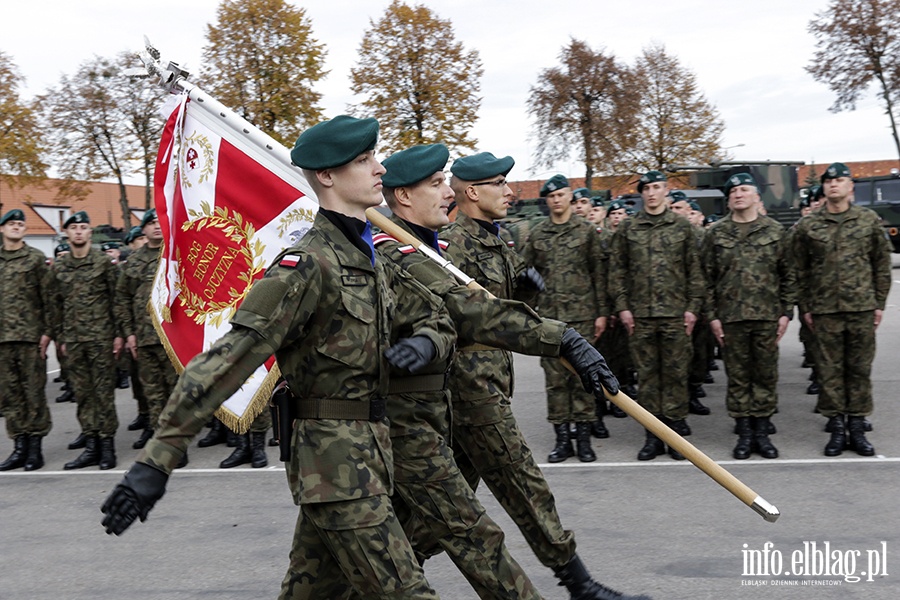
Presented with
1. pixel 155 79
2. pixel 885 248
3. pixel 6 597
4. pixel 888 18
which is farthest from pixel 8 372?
pixel 888 18

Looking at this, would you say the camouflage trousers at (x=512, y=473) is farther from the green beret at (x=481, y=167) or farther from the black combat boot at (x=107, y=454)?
the black combat boot at (x=107, y=454)

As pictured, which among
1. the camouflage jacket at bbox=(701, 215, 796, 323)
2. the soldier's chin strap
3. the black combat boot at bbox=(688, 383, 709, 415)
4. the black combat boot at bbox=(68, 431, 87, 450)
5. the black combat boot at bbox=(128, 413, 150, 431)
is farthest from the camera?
Answer: the black combat boot at bbox=(128, 413, 150, 431)

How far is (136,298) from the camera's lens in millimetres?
8453

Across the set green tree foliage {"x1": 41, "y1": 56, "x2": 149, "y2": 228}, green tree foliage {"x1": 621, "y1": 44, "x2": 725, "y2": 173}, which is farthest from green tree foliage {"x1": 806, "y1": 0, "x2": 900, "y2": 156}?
green tree foliage {"x1": 41, "y1": 56, "x2": 149, "y2": 228}

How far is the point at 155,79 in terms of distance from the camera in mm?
4664

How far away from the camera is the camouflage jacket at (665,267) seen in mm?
7531

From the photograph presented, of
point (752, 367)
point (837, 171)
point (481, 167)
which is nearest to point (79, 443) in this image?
point (481, 167)

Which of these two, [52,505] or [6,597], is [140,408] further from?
[6,597]

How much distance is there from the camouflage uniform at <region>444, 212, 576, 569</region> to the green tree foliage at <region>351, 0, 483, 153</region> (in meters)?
25.9

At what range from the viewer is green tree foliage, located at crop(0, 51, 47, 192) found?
31.6 metres

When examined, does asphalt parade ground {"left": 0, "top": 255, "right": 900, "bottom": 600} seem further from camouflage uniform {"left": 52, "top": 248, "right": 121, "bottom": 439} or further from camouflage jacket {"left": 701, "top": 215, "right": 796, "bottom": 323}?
camouflage jacket {"left": 701, "top": 215, "right": 796, "bottom": 323}

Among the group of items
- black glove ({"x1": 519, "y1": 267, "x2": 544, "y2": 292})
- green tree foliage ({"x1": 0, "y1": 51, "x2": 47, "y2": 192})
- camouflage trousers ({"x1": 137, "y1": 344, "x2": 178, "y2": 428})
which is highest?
green tree foliage ({"x1": 0, "y1": 51, "x2": 47, "y2": 192})

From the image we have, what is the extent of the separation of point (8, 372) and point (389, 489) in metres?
6.37

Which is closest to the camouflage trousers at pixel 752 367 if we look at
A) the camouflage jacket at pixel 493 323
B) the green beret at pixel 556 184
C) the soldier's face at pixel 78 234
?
the green beret at pixel 556 184
